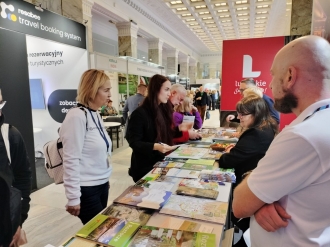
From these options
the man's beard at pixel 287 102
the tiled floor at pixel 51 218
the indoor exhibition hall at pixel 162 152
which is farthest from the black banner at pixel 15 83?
the man's beard at pixel 287 102

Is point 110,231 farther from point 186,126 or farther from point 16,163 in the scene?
point 186,126

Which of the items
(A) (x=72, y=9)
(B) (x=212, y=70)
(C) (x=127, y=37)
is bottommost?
(A) (x=72, y=9)

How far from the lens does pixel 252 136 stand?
1.71m

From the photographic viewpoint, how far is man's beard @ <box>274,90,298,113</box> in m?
0.79

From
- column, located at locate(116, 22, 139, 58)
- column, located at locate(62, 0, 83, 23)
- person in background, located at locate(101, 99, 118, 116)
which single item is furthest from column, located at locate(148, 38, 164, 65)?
column, located at locate(62, 0, 83, 23)

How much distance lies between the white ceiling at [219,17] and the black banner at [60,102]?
15.5 ft

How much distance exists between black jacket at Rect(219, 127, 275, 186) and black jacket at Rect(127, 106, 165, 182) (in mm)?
598

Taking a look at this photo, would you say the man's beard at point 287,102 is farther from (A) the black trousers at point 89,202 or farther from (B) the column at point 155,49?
(B) the column at point 155,49

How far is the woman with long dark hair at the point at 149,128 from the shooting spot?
75.1 inches

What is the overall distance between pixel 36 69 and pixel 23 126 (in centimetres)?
163

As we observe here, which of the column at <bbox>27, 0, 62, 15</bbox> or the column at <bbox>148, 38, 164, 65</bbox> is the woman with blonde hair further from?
the column at <bbox>148, 38, 164, 65</bbox>

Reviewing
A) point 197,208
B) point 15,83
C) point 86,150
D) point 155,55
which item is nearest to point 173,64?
point 155,55

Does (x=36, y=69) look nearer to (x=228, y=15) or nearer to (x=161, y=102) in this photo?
(x=161, y=102)

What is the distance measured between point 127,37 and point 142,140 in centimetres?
641
